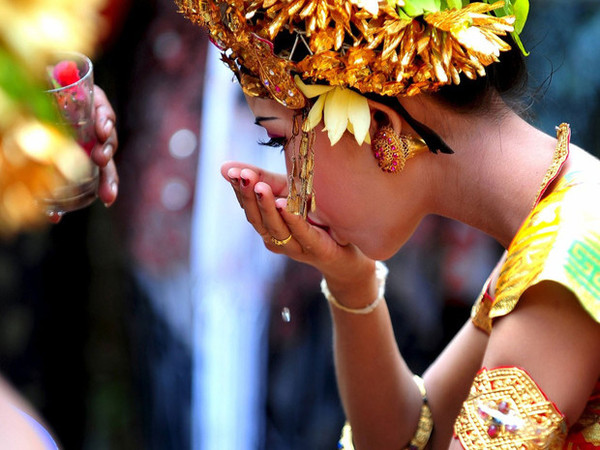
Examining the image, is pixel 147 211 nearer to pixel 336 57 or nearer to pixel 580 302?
pixel 336 57

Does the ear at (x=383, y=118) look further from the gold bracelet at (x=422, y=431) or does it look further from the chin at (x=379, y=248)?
the gold bracelet at (x=422, y=431)

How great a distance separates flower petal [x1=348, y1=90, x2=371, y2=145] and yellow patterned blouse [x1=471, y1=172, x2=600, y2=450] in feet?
1.20

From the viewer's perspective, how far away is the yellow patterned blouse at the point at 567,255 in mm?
1479

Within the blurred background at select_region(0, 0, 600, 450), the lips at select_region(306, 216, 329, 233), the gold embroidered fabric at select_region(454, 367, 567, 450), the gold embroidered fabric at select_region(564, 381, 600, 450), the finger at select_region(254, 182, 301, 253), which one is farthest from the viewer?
the blurred background at select_region(0, 0, 600, 450)

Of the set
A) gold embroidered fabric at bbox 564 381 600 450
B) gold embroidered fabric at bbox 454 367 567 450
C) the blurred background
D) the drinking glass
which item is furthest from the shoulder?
the blurred background

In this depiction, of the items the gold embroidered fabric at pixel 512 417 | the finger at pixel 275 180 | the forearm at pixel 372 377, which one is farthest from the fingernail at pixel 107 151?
the gold embroidered fabric at pixel 512 417

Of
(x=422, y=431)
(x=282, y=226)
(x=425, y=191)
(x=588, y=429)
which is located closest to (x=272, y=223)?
(x=282, y=226)

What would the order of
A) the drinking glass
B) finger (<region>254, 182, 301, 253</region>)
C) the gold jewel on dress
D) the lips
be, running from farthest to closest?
1. the lips
2. finger (<region>254, 182, 301, 253</region>)
3. the drinking glass
4. the gold jewel on dress

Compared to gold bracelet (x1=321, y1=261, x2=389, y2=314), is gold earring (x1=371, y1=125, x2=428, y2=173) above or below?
above

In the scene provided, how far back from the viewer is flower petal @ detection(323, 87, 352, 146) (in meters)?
1.76

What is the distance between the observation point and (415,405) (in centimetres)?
224

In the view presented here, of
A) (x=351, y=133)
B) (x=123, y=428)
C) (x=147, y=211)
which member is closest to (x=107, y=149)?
(x=351, y=133)

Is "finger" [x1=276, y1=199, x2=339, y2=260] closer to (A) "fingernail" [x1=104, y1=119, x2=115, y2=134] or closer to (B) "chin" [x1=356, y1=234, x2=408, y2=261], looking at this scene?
(B) "chin" [x1=356, y1=234, x2=408, y2=261]

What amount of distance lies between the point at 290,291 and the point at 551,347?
2.23 metres
